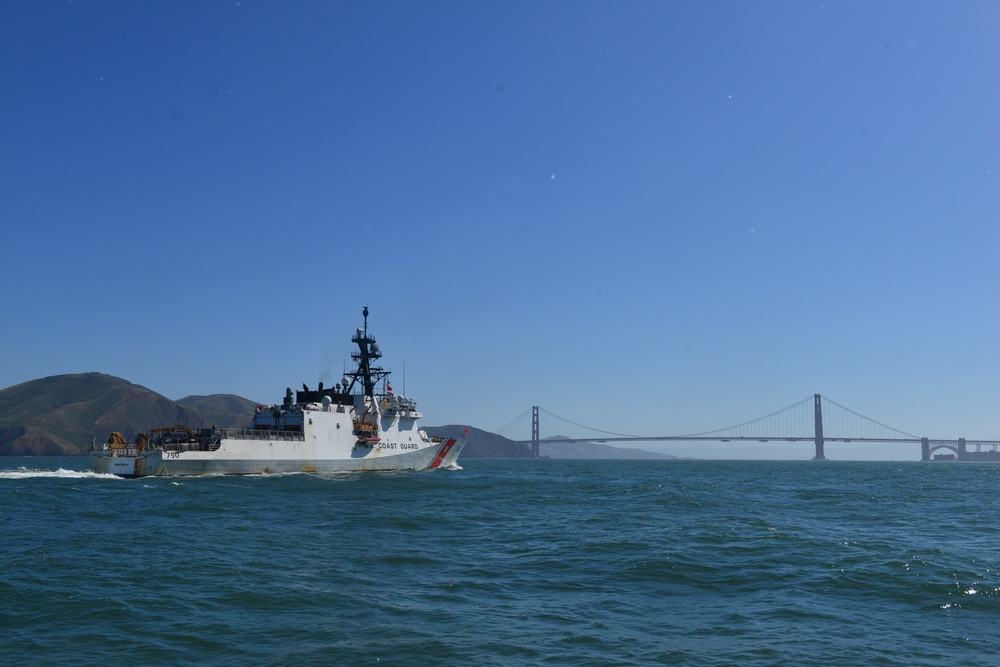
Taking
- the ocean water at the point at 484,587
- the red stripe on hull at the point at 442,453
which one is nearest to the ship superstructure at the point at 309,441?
the red stripe on hull at the point at 442,453

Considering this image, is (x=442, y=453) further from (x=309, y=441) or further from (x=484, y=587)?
(x=484, y=587)

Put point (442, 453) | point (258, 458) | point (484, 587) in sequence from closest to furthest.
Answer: point (484, 587), point (258, 458), point (442, 453)

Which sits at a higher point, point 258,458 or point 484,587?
point 258,458

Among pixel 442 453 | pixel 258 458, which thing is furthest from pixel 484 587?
pixel 442 453

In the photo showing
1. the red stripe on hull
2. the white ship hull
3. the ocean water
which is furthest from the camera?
the red stripe on hull

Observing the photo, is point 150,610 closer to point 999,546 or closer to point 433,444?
point 999,546

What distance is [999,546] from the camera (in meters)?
22.8

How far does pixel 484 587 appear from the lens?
626 inches

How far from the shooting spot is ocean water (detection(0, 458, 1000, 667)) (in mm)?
11328

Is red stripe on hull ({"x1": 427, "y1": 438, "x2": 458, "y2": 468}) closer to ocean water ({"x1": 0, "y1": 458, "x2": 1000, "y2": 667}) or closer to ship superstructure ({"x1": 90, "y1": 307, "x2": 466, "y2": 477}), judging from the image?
ship superstructure ({"x1": 90, "y1": 307, "x2": 466, "y2": 477})

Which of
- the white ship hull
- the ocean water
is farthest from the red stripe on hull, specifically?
the ocean water

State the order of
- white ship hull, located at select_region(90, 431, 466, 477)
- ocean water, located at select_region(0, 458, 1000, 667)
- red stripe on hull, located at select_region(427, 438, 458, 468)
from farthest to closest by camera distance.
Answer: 1. red stripe on hull, located at select_region(427, 438, 458, 468)
2. white ship hull, located at select_region(90, 431, 466, 477)
3. ocean water, located at select_region(0, 458, 1000, 667)

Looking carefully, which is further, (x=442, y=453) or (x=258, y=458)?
(x=442, y=453)

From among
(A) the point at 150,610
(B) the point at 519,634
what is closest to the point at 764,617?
(B) the point at 519,634
